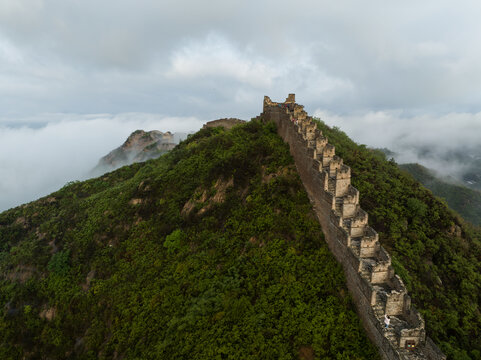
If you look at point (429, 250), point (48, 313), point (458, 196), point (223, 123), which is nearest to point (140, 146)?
point (223, 123)

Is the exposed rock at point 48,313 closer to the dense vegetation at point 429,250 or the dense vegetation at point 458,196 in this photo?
the dense vegetation at point 429,250

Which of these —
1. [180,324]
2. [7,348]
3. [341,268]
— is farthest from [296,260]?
[7,348]

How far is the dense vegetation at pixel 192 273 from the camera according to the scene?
41.9 ft

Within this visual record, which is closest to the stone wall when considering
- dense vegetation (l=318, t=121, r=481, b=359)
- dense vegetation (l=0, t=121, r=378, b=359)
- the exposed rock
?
dense vegetation (l=0, t=121, r=378, b=359)

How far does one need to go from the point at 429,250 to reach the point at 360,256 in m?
9.77

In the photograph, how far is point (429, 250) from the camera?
1891cm

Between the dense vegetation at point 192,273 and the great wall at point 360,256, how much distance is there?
92 centimetres

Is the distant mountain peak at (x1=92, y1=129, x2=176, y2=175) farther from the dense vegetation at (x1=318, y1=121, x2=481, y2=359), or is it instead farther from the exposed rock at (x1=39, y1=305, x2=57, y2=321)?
the dense vegetation at (x1=318, y1=121, x2=481, y2=359)

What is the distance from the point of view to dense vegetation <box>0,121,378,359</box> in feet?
41.9

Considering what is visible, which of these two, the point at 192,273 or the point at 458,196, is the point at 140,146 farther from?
the point at 458,196

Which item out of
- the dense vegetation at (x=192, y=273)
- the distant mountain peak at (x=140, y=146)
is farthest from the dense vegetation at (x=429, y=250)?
the distant mountain peak at (x=140, y=146)

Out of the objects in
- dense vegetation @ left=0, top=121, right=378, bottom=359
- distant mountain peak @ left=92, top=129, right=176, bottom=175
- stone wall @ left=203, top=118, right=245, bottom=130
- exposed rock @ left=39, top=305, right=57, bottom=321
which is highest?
distant mountain peak @ left=92, top=129, right=176, bottom=175

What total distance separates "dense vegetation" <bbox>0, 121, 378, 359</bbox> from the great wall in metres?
0.92

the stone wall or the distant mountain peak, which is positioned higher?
the distant mountain peak
